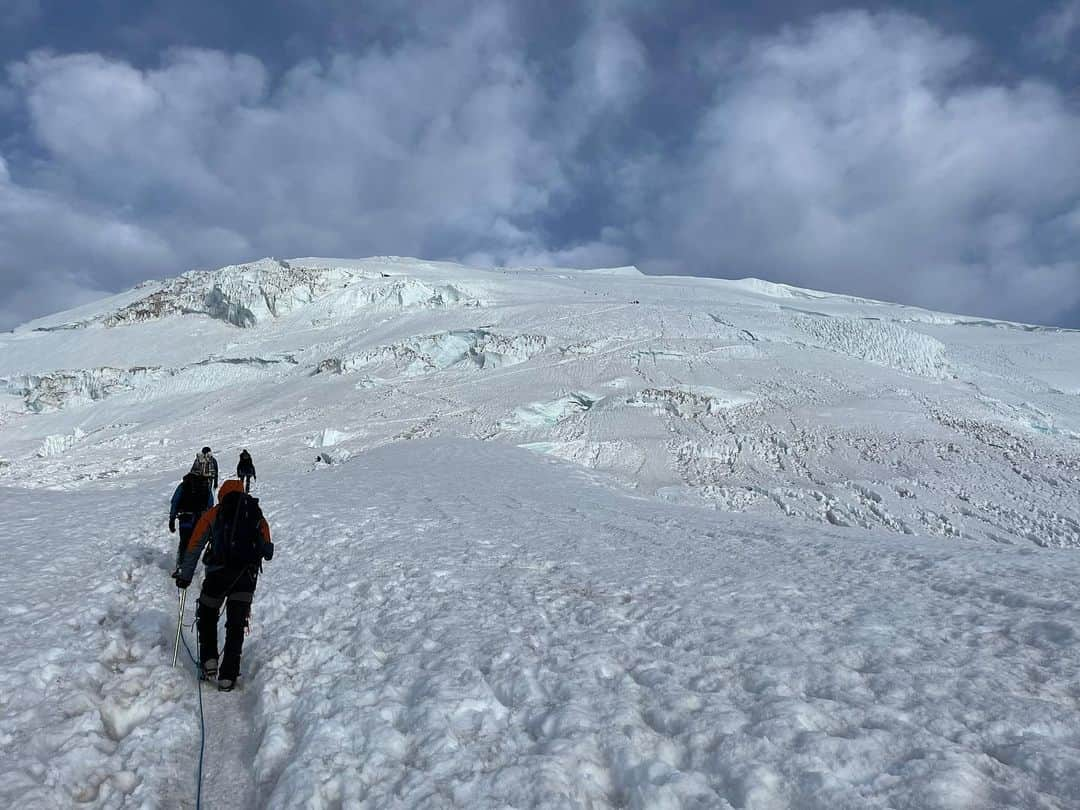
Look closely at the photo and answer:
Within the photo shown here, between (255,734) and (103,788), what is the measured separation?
982mm

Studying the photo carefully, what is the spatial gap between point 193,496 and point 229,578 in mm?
4043

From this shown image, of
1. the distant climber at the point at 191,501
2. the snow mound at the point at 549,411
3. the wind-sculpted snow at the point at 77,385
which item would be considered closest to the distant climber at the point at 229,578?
the distant climber at the point at 191,501

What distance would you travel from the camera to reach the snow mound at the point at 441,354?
132 feet

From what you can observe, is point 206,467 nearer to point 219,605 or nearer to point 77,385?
point 219,605

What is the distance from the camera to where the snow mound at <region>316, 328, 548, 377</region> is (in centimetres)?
4034

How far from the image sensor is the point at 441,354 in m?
42.8

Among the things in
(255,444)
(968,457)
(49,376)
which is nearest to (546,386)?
(255,444)

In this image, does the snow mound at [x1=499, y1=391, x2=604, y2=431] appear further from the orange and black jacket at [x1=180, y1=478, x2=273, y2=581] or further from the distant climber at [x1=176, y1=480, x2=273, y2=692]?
the distant climber at [x1=176, y1=480, x2=273, y2=692]

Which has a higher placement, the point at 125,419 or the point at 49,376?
the point at 49,376

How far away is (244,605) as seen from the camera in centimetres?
561

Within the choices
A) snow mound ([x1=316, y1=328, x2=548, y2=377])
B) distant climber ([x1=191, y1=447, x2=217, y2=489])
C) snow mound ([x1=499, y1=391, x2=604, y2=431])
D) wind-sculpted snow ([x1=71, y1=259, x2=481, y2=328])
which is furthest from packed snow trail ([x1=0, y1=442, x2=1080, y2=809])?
wind-sculpted snow ([x1=71, y1=259, x2=481, y2=328])

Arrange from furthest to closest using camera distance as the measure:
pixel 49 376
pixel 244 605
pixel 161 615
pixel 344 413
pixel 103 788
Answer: pixel 49 376
pixel 344 413
pixel 161 615
pixel 244 605
pixel 103 788

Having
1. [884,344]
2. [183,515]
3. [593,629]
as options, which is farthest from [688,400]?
[593,629]

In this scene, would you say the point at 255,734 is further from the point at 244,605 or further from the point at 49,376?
the point at 49,376
